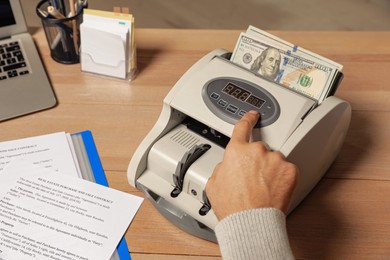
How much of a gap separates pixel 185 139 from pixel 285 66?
0.24 metres

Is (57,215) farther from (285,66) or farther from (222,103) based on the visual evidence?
(285,66)

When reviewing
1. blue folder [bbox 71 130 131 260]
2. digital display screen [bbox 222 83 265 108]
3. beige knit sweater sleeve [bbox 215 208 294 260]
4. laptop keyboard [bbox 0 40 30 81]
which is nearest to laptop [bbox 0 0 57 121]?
laptop keyboard [bbox 0 40 30 81]

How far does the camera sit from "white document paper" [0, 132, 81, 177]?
1.00m

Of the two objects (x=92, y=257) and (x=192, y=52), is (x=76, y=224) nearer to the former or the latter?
(x=92, y=257)

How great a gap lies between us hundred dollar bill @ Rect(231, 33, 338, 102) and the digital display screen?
0.21 feet

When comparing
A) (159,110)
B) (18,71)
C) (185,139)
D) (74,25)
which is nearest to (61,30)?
(74,25)

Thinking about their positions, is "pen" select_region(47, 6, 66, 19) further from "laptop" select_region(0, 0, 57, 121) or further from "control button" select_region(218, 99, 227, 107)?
"control button" select_region(218, 99, 227, 107)

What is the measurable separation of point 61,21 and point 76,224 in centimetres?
50

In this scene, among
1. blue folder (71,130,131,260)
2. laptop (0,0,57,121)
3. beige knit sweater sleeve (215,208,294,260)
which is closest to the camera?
beige knit sweater sleeve (215,208,294,260)

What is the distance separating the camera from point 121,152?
1.04 meters

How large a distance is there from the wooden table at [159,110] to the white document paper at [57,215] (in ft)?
0.12

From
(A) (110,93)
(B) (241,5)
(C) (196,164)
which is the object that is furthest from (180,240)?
(B) (241,5)

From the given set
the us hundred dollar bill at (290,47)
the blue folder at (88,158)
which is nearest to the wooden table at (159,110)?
the blue folder at (88,158)

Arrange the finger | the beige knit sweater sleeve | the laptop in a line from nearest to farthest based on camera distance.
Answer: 1. the beige knit sweater sleeve
2. the finger
3. the laptop
